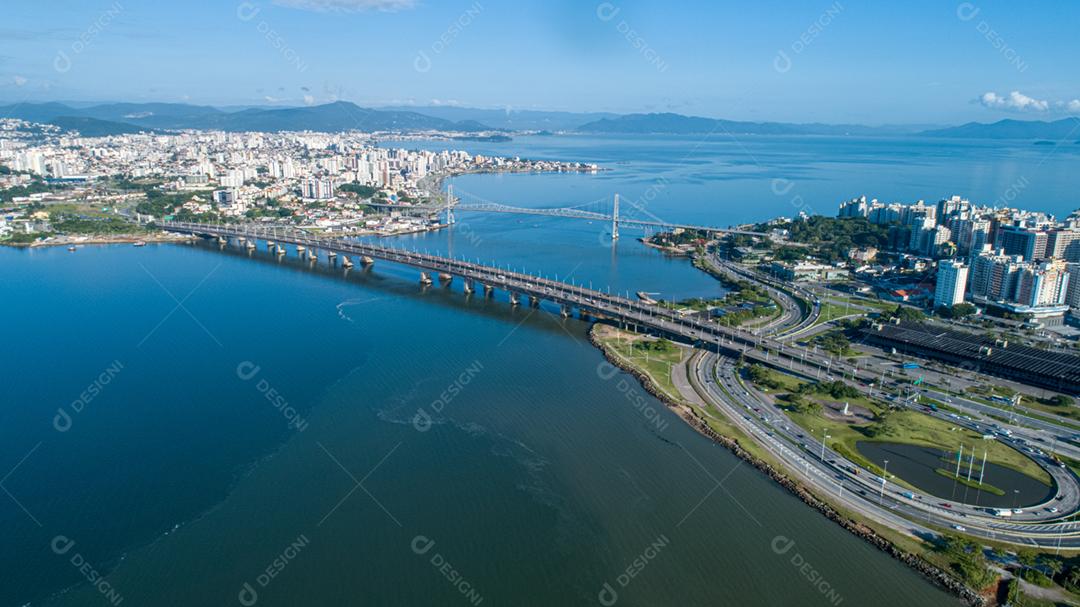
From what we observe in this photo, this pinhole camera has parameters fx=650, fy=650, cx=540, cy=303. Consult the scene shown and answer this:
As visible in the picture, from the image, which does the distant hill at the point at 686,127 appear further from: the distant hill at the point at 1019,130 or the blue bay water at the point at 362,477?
the blue bay water at the point at 362,477

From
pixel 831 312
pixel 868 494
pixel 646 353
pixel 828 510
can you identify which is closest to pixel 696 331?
pixel 646 353

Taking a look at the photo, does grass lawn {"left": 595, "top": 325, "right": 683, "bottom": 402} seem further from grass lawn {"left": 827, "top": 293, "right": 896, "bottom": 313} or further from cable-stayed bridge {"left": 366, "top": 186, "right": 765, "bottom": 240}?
cable-stayed bridge {"left": 366, "top": 186, "right": 765, "bottom": 240}

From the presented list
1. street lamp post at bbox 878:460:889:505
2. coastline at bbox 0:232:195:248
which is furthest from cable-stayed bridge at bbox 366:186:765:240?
street lamp post at bbox 878:460:889:505

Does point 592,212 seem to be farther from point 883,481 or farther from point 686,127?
point 686,127

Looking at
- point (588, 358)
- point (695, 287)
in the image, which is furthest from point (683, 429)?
point (695, 287)

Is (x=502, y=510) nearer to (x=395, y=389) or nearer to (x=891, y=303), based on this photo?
(x=395, y=389)
